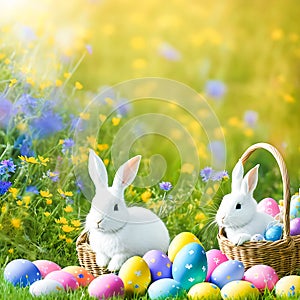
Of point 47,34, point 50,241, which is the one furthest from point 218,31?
point 50,241

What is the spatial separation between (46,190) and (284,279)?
1191 mm

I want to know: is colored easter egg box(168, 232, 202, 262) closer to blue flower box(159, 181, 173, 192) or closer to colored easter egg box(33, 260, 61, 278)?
blue flower box(159, 181, 173, 192)

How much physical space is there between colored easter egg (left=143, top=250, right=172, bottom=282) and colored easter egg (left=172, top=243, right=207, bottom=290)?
6 centimetres

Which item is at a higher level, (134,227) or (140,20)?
(140,20)

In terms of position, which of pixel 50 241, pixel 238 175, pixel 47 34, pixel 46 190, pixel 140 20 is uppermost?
pixel 140 20

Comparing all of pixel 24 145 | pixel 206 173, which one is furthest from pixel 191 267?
pixel 24 145

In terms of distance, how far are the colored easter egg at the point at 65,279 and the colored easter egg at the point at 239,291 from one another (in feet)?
1.69

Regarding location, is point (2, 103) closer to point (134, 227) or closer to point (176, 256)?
point (134, 227)

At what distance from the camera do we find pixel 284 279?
2.58 meters

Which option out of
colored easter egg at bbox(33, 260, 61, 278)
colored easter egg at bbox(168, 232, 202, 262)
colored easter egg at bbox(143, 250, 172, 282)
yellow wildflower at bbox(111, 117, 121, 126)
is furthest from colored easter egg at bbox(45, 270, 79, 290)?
yellow wildflower at bbox(111, 117, 121, 126)

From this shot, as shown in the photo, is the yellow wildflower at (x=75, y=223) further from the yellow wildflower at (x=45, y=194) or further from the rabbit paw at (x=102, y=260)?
the rabbit paw at (x=102, y=260)

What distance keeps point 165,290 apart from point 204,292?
130 millimetres

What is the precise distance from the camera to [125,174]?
2.78 metres

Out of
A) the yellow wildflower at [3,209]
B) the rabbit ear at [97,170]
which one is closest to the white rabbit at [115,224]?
the rabbit ear at [97,170]
